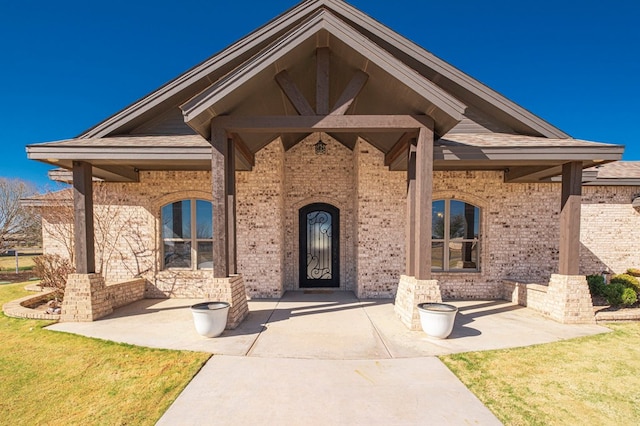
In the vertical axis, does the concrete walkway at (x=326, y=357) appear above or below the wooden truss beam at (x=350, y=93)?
below

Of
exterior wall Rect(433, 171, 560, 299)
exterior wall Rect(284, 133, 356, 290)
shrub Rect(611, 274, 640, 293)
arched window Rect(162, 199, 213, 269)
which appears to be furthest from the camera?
exterior wall Rect(284, 133, 356, 290)

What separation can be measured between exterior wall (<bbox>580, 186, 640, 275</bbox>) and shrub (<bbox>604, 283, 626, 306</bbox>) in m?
2.33

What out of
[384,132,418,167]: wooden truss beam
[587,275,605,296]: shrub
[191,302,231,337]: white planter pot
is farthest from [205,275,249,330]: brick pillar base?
[587,275,605,296]: shrub

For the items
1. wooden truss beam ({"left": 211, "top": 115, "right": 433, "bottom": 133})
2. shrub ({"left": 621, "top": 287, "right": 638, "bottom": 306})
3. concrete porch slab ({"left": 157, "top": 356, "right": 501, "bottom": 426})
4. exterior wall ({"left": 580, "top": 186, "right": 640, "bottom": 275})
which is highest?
wooden truss beam ({"left": 211, "top": 115, "right": 433, "bottom": 133})

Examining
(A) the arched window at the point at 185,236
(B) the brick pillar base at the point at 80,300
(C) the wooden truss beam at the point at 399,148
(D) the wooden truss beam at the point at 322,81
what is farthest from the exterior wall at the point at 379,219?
(B) the brick pillar base at the point at 80,300

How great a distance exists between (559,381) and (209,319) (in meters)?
5.18

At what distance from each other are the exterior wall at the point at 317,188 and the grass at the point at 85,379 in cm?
464

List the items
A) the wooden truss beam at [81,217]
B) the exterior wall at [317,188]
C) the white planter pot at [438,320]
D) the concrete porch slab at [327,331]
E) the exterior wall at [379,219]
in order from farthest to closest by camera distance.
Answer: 1. the exterior wall at [317,188]
2. the exterior wall at [379,219]
3. the wooden truss beam at [81,217]
4. the white planter pot at [438,320]
5. the concrete porch slab at [327,331]

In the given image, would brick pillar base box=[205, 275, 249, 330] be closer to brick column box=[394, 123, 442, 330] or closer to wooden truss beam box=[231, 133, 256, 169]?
wooden truss beam box=[231, 133, 256, 169]

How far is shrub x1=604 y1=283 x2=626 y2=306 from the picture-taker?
6508 millimetres

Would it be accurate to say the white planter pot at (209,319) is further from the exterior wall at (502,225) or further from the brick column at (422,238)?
the exterior wall at (502,225)

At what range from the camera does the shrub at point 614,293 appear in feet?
21.4

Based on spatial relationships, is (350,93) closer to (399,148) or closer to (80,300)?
(399,148)

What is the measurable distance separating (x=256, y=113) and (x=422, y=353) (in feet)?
18.5
